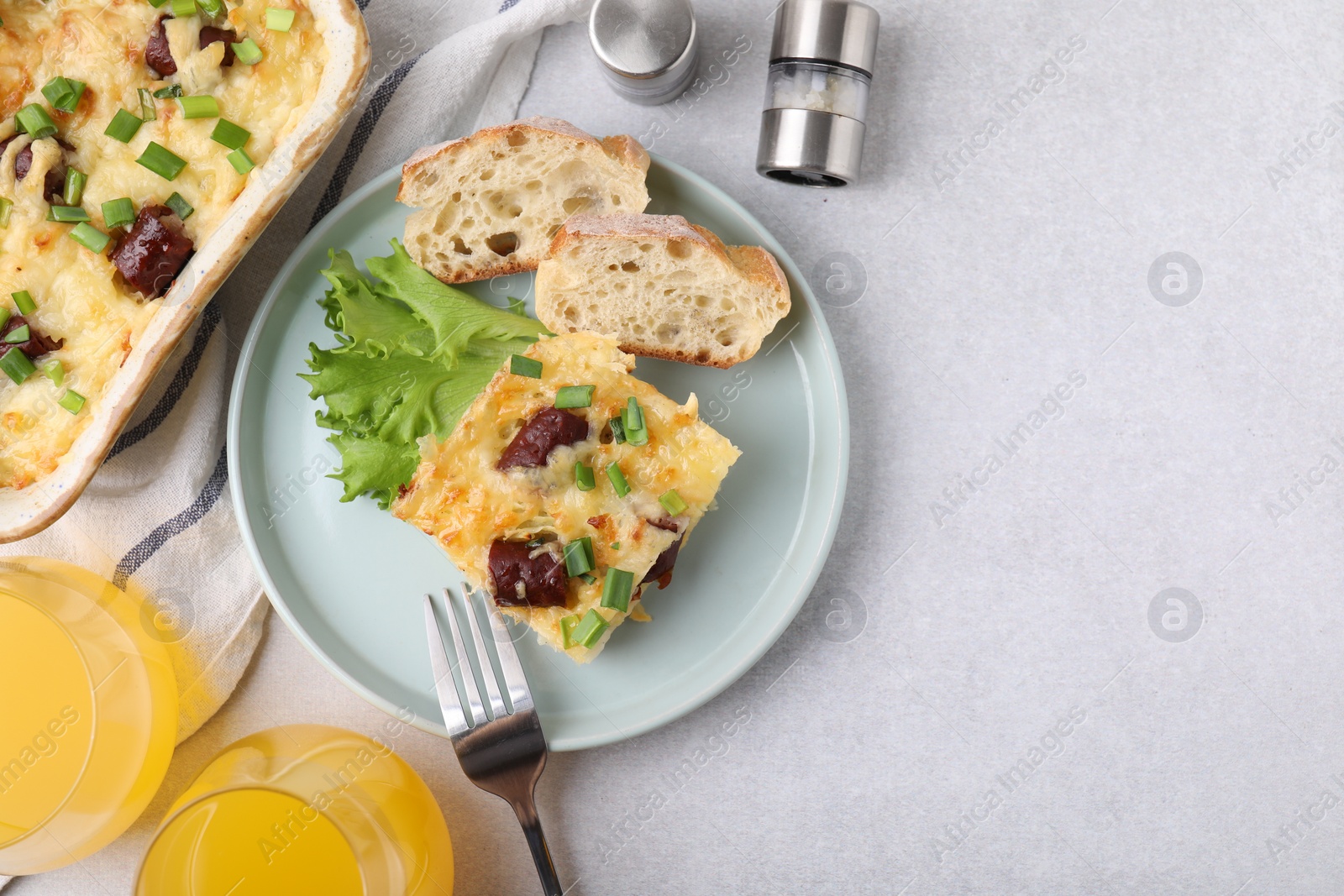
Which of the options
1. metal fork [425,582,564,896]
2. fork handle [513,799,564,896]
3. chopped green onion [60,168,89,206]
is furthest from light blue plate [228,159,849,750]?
chopped green onion [60,168,89,206]

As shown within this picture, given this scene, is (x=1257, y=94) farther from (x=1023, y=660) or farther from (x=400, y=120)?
(x=400, y=120)

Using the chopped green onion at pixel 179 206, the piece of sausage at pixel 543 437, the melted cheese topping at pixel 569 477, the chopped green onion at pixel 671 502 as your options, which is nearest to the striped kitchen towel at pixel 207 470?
the chopped green onion at pixel 179 206

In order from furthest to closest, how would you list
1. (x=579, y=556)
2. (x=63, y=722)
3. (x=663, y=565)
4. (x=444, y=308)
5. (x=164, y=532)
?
(x=164, y=532) → (x=444, y=308) → (x=663, y=565) → (x=63, y=722) → (x=579, y=556)

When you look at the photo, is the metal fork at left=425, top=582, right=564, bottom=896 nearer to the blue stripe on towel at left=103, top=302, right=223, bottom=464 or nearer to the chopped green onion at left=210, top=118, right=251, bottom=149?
the blue stripe on towel at left=103, top=302, right=223, bottom=464

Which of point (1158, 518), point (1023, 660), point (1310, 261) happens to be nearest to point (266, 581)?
point (1023, 660)

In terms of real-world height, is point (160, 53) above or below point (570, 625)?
above

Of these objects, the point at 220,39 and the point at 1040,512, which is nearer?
the point at 220,39

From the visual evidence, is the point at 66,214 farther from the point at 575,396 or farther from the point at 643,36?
the point at 643,36

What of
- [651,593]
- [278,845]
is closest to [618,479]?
[651,593]

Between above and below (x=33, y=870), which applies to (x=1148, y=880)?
below
